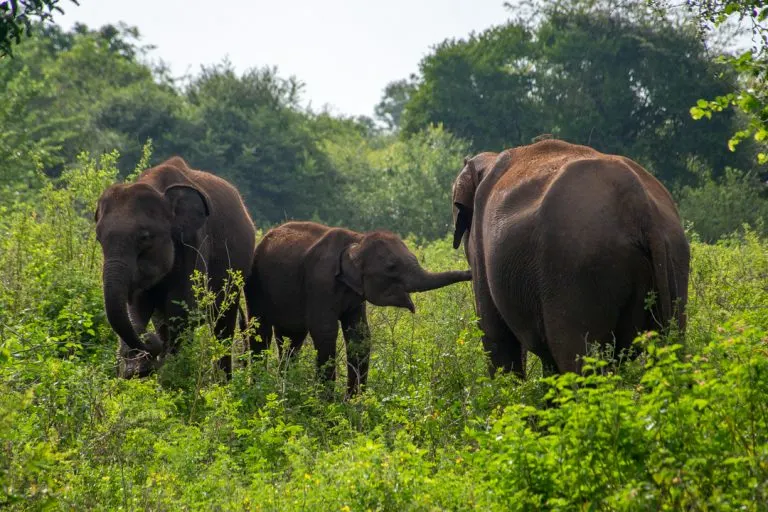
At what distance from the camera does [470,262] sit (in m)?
9.55

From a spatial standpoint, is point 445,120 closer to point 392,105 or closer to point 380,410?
point 380,410

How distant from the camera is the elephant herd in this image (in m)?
7.14

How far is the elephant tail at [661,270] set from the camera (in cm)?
695

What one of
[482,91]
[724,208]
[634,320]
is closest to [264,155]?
[482,91]

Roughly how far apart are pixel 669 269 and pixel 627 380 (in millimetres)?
691

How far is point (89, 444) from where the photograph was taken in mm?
7070

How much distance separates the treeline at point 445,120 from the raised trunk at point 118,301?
24.8 metres

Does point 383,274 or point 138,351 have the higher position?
point 383,274

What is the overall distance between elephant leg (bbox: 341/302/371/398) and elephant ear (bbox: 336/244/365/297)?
0.35 meters

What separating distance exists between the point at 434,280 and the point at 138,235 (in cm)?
283

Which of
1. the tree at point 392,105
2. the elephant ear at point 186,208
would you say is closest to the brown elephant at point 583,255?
the elephant ear at point 186,208

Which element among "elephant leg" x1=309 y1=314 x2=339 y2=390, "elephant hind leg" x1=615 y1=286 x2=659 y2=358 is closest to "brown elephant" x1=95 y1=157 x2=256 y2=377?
"elephant leg" x1=309 y1=314 x2=339 y2=390

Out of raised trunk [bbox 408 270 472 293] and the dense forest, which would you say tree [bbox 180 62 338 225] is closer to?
the dense forest

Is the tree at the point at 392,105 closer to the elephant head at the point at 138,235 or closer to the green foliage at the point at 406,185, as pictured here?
the green foliage at the point at 406,185
